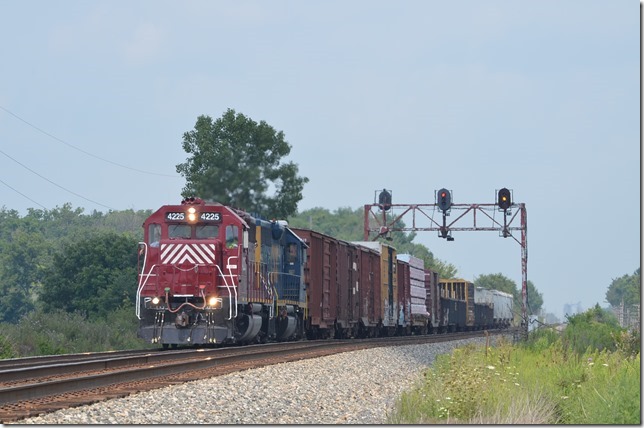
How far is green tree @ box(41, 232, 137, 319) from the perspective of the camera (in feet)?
200

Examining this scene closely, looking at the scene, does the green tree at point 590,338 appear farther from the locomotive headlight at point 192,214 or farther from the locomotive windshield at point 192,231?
the locomotive headlight at point 192,214

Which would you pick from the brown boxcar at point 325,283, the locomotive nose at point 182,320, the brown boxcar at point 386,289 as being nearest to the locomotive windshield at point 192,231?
the locomotive nose at point 182,320

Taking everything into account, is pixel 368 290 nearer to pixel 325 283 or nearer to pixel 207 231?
pixel 325 283

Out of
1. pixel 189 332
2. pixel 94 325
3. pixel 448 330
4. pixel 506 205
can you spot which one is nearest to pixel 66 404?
pixel 189 332

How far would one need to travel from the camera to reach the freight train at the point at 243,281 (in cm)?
2516

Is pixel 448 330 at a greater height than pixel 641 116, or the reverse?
pixel 641 116

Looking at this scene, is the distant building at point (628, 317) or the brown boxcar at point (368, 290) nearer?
the distant building at point (628, 317)

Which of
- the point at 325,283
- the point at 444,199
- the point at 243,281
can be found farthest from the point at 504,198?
the point at 243,281

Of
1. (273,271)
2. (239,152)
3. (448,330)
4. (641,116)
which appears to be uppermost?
(239,152)

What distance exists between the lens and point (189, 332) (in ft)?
82.3

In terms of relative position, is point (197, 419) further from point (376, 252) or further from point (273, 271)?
point (376, 252)

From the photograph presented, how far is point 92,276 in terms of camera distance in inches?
2549

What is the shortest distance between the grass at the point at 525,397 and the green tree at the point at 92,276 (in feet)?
152

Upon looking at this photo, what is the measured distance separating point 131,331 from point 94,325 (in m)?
2.71
